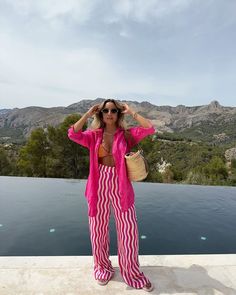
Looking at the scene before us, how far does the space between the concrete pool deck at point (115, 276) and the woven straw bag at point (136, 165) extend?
76cm

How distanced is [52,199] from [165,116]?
318 feet

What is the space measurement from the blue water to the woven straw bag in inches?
71.3

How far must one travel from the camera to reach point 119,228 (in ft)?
7.21

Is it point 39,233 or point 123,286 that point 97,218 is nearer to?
point 123,286

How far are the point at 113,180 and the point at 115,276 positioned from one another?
2.33 ft

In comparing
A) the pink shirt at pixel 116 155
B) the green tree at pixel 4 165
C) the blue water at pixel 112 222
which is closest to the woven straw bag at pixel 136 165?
the pink shirt at pixel 116 155

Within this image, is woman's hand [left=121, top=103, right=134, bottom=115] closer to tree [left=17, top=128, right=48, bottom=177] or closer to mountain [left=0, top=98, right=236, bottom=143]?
tree [left=17, top=128, right=48, bottom=177]

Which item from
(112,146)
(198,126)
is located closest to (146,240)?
(112,146)

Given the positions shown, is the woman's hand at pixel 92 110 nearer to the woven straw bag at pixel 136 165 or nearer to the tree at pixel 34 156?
the woven straw bag at pixel 136 165

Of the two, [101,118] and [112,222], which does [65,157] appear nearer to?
[112,222]

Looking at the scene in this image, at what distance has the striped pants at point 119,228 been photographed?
217cm

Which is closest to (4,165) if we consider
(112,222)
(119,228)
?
(112,222)

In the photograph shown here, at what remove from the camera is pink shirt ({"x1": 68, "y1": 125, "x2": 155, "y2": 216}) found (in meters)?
2.11

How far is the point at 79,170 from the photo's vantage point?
14.2 meters
